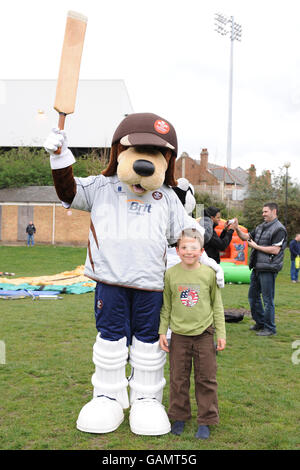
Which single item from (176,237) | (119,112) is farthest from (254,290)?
(119,112)

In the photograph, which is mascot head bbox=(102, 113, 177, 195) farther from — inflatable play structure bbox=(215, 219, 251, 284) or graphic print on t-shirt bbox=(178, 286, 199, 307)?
inflatable play structure bbox=(215, 219, 251, 284)

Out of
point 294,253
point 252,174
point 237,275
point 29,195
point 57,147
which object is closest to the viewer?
point 57,147

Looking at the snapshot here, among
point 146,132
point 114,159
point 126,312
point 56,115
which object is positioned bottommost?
point 126,312

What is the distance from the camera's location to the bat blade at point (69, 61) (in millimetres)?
3035

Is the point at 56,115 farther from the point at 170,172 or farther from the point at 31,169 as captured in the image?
the point at 170,172

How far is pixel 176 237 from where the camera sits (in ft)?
11.9

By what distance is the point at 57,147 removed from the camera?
9.95 feet

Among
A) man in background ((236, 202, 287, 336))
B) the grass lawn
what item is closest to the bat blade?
the grass lawn

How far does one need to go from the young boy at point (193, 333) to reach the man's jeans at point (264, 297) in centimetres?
324

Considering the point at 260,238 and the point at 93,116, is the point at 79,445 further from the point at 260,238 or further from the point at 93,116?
the point at 93,116

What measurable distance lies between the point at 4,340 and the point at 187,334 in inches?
136

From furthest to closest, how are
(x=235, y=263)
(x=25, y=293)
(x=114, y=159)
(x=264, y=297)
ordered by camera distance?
(x=235, y=263) < (x=25, y=293) < (x=264, y=297) < (x=114, y=159)

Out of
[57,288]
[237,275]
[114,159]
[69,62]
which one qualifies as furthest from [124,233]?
[237,275]

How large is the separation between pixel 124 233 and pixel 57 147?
29.6 inches
